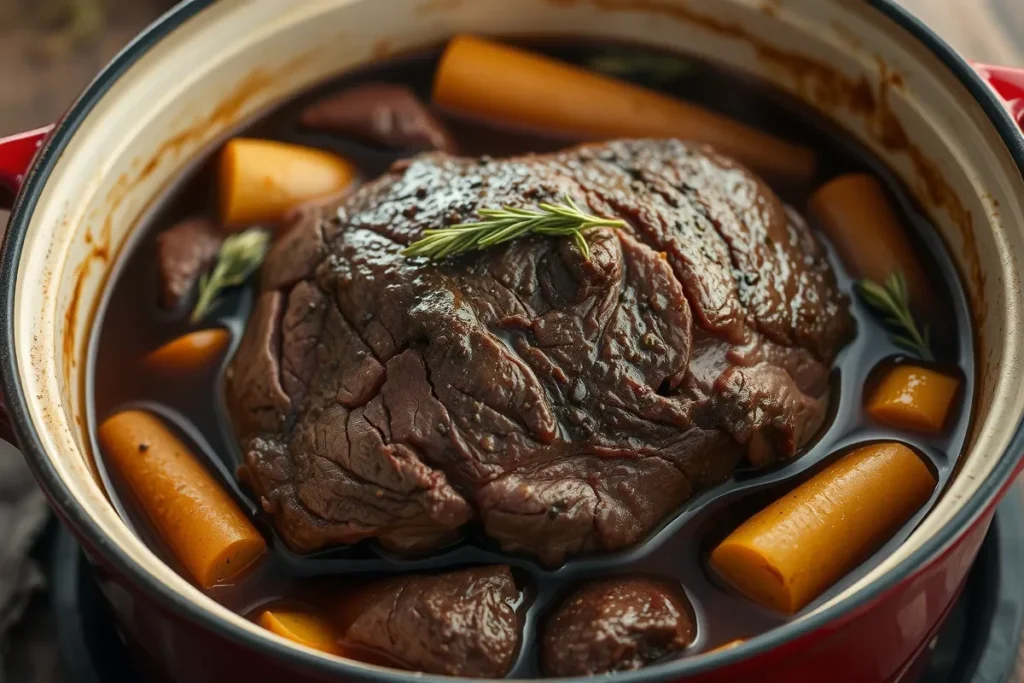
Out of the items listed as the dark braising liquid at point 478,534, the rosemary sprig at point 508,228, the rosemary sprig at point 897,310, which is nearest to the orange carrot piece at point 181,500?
the dark braising liquid at point 478,534

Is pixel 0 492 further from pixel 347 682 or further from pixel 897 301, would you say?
pixel 897 301

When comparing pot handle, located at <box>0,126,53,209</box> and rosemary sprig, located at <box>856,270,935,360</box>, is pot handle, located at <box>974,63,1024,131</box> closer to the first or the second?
rosemary sprig, located at <box>856,270,935,360</box>

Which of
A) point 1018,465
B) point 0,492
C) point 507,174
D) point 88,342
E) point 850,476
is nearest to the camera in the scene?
point 1018,465

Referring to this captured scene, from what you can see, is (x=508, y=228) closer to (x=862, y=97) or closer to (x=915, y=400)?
(x=915, y=400)

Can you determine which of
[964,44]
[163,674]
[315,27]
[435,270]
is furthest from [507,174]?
[964,44]

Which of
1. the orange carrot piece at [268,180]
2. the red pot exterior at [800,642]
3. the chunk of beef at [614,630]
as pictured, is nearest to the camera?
the red pot exterior at [800,642]

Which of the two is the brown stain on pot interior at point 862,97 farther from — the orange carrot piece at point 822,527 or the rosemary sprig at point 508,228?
the rosemary sprig at point 508,228
